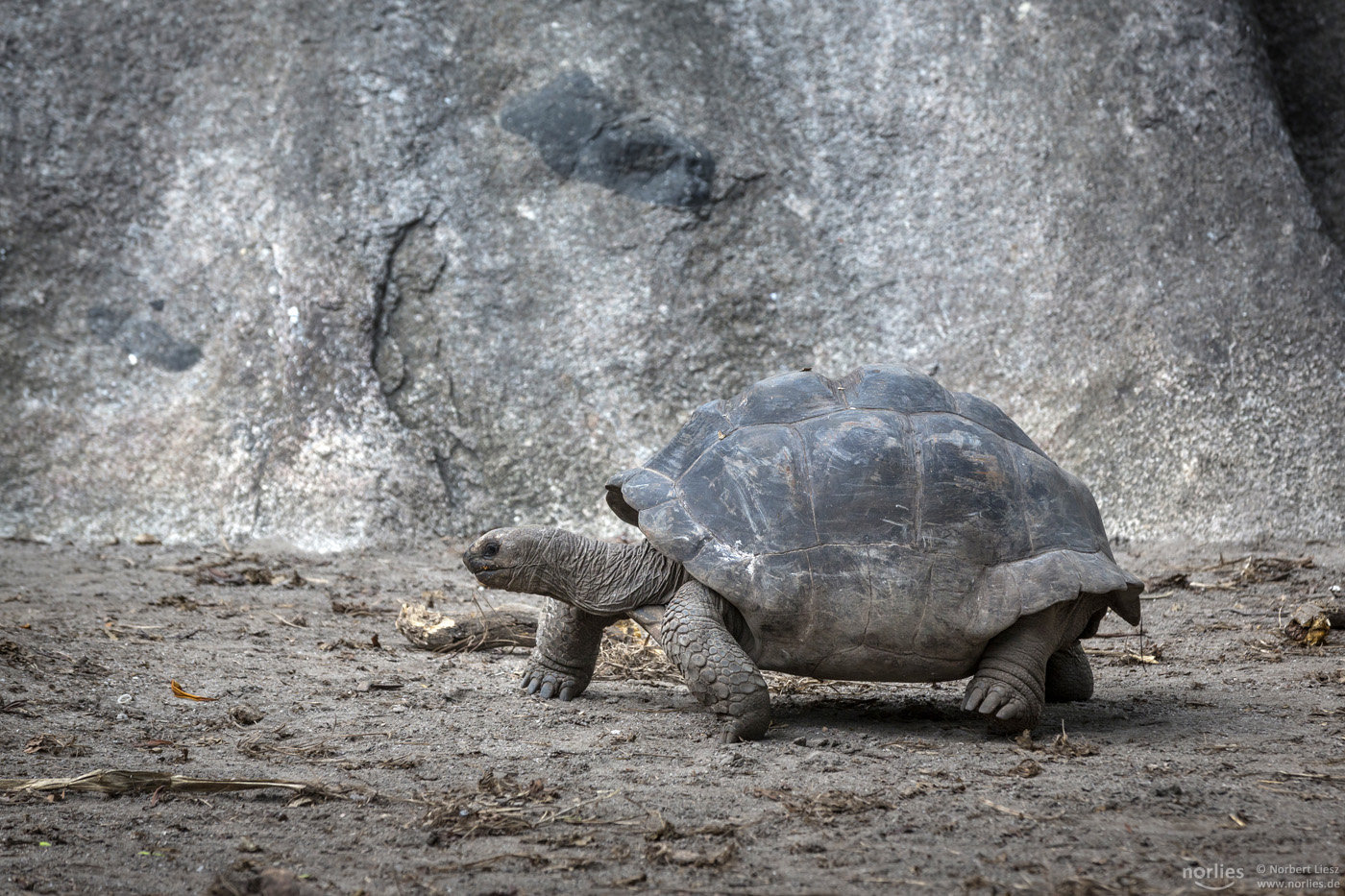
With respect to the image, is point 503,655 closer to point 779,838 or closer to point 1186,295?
point 779,838

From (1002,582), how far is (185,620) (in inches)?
141

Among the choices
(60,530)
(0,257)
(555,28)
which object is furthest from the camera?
(555,28)

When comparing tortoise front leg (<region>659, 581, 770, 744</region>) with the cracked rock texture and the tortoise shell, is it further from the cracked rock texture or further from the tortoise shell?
the cracked rock texture

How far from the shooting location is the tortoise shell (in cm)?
333

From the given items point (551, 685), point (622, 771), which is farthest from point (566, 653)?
point (622, 771)

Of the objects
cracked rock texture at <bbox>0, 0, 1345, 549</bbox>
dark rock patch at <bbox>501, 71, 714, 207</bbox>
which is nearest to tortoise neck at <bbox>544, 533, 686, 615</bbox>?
Answer: cracked rock texture at <bbox>0, 0, 1345, 549</bbox>

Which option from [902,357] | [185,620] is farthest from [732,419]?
[902,357]

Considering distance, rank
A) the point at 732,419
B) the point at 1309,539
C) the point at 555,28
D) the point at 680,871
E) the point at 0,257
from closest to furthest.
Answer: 1. the point at 680,871
2. the point at 732,419
3. the point at 1309,539
4. the point at 0,257
5. the point at 555,28

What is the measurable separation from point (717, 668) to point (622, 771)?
492mm

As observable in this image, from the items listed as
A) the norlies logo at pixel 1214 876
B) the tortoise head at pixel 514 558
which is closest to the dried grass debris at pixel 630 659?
the tortoise head at pixel 514 558

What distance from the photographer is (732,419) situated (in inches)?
145

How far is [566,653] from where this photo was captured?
403 centimetres

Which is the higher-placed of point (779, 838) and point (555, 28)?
point (555, 28)

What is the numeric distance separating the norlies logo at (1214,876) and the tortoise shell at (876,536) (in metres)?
1.23
